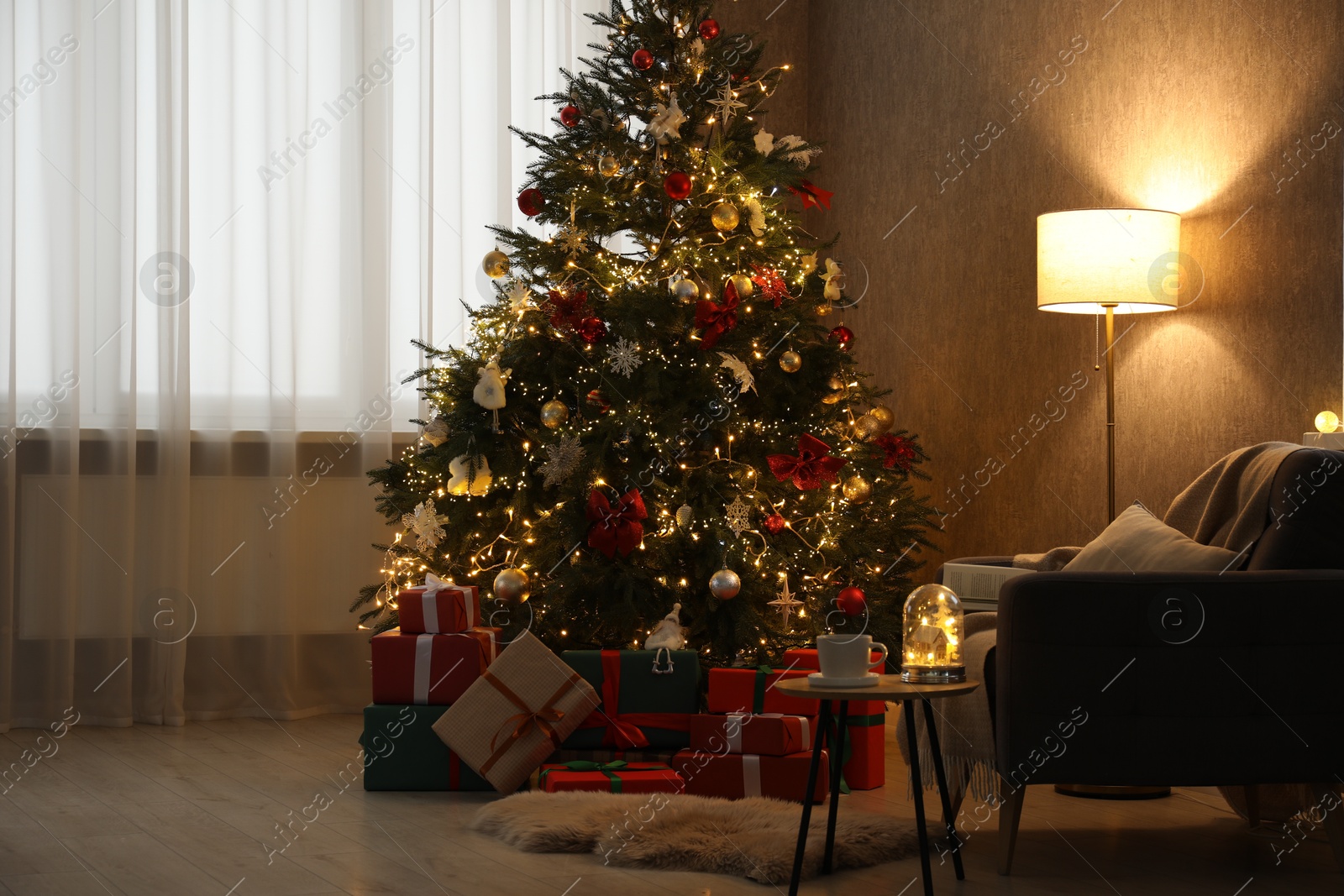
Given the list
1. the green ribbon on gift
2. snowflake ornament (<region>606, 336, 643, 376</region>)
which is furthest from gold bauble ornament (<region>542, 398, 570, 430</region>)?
the green ribbon on gift

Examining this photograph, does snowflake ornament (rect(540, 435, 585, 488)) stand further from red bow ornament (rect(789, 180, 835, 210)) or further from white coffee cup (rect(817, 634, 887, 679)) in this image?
white coffee cup (rect(817, 634, 887, 679))

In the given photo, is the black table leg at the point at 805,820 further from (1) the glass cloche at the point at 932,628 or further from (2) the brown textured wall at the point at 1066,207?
(2) the brown textured wall at the point at 1066,207

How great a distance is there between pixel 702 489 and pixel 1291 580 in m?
1.57

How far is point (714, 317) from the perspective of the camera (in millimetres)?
3465

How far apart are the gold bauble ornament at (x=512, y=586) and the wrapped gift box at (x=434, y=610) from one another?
0.64 feet

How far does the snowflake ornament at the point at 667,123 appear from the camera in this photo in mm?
3633

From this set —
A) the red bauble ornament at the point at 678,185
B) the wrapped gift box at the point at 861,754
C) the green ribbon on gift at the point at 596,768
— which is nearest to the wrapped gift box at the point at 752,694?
the wrapped gift box at the point at 861,754

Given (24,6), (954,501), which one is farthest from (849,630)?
(24,6)

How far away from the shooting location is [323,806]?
2934mm

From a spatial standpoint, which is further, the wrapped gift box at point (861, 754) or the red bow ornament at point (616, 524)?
the red bow ornament at point (616, 524)

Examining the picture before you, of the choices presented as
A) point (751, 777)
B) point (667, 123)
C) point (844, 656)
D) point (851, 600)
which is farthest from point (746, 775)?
point (667, 123)

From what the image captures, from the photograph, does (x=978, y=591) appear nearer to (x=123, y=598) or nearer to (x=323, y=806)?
(x=323, y=806)

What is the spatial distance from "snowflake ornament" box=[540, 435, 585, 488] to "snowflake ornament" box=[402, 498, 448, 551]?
1.12 feet

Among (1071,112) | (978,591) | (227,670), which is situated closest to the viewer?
(978,591)
